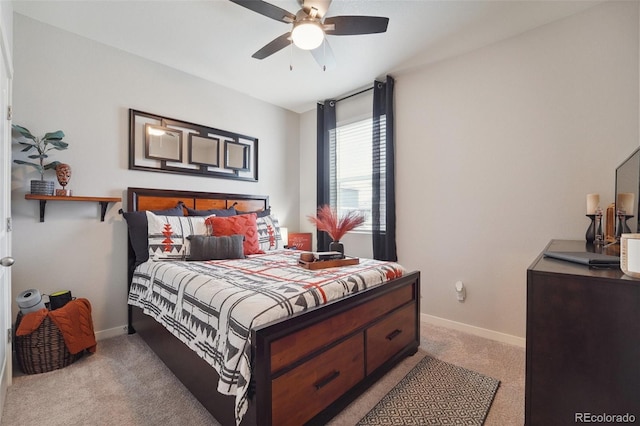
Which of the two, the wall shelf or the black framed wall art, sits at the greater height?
the black framed wall art

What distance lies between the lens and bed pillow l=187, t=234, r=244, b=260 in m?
2.41

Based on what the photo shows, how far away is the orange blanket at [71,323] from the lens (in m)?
1.90

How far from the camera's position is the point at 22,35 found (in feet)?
7.14

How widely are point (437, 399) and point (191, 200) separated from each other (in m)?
2.84

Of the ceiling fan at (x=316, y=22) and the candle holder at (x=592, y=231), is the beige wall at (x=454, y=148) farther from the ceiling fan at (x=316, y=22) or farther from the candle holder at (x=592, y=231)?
the ceiling fan at (x=316, y=22)

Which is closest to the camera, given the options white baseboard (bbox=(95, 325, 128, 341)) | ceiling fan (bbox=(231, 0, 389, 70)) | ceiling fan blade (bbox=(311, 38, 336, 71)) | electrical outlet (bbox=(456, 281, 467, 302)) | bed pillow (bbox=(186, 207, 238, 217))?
ceiling fan (bbox=(231, 0, 389, 70))

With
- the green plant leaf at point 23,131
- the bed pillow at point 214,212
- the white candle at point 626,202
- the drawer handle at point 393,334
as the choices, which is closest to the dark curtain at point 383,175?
the drawer handle at point 393,334

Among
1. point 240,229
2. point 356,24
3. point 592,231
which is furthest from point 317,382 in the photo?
point 356,24

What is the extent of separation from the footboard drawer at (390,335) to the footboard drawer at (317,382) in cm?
11

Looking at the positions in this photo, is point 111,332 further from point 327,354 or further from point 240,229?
point 327,354

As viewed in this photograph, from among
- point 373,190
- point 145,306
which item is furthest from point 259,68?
point 145,306

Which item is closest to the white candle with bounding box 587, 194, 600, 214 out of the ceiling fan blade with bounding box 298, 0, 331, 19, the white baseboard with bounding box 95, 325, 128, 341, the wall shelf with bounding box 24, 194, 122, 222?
the ceiling fan blade with bounding box 298, 0, 331, 19

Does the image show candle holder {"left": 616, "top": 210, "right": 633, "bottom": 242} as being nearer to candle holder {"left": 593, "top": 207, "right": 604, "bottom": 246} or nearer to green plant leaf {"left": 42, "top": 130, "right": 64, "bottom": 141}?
candle holder {"left": 593, "top": 207, "right": 604, "bottom": 246}

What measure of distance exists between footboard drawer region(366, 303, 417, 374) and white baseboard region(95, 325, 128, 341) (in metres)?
2.35
